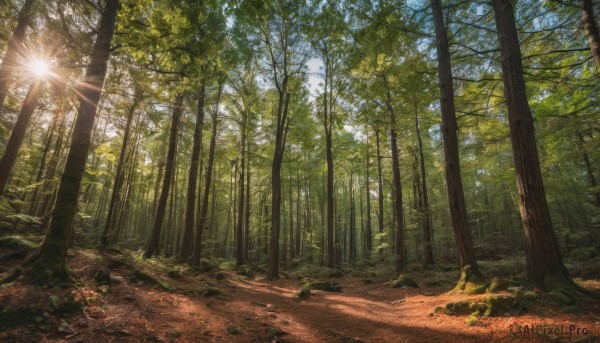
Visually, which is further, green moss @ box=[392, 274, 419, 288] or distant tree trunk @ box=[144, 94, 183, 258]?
distant tree trunk @ box=[144, 94, 183, 258]

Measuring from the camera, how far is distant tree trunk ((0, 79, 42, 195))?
8.27 m

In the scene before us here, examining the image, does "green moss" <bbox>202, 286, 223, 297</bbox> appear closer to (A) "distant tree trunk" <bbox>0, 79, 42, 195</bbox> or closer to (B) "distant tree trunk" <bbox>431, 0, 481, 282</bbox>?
(B) "distant tree trunk" <bbox>431, 0, 481, 282</bbox>

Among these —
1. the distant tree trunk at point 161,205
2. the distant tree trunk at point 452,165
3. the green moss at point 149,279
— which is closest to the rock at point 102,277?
the green moss at point 149,279

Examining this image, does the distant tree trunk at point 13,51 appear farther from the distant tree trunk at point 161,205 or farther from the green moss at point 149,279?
the green moss at point 149,279

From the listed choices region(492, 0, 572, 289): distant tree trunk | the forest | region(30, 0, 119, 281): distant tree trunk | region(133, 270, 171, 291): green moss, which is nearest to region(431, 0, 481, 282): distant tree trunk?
the forest

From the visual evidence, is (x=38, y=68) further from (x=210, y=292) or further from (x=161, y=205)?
(x=210, y=292)

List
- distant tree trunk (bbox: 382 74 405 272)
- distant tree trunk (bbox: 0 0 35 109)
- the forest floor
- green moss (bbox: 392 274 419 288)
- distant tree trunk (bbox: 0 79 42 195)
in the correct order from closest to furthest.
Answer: the forest floor → distant tree trunk (bbox: 0 0 35 109) → distant tree trunk (bbox: 0 79 42 195) → green moss (bbox: 392 274 419 288) → distant tree trunk (bbox: 382 74 405 272)

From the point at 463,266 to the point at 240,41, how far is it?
13045 mm

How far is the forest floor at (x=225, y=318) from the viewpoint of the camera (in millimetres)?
3404

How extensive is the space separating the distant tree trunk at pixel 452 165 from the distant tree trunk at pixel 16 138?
1343 cm

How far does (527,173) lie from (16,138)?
48.0ft

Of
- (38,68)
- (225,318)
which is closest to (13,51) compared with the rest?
(38,68)

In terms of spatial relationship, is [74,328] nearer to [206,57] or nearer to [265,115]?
[206,57]

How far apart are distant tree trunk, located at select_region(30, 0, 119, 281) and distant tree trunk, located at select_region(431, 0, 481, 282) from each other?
8.56 m
